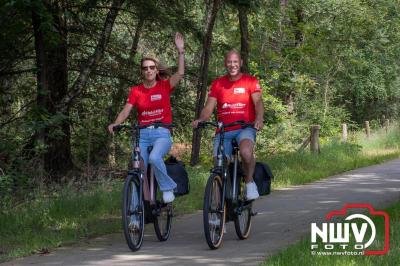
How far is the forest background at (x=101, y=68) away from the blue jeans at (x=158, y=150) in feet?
8.89

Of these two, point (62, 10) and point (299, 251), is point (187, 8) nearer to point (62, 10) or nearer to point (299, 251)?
point (62, 10)

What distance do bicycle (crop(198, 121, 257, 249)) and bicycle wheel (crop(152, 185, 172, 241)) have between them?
2.84ft

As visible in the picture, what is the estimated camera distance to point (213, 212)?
766 cm

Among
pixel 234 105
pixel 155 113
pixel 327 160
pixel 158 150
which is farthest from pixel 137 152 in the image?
pixel 327 160

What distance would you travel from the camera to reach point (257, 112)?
8.17 meters

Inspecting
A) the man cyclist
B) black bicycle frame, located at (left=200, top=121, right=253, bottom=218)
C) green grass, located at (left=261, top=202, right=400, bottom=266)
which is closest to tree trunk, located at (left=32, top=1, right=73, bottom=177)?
the man cyclist

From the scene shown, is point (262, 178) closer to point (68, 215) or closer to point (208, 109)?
point (208, 109)

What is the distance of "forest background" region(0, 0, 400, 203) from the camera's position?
12031mm

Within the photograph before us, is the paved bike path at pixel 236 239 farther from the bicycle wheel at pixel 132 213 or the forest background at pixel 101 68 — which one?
the forest background at pixel 101 68

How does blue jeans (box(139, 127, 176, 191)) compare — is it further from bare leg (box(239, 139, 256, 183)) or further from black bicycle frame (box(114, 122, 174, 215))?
bare leg (box(239, 139, 256, 183))

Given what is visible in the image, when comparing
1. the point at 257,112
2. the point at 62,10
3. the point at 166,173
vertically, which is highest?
the point at 62,10

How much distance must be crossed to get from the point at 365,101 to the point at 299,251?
37856mm

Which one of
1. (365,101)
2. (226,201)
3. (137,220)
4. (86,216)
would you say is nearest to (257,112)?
(226,201)

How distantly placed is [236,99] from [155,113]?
1002 millimetres
